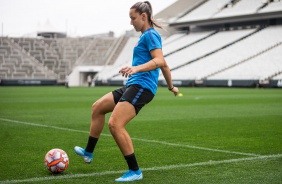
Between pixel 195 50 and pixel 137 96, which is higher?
pixel 137 96

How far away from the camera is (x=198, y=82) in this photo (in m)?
49.6

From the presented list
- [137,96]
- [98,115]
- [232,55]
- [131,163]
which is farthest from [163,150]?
[232,55]

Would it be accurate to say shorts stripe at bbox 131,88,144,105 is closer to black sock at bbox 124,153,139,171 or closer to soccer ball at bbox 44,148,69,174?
black sock at bbox 124,153,139,171

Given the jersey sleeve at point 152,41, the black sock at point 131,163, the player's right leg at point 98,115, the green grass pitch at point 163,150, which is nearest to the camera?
the jersey sleeve at point 152,41

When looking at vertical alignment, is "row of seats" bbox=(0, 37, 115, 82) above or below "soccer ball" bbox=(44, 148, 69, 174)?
below

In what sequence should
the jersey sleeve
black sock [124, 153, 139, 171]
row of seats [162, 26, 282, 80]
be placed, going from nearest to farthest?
1. the jersey sleeve
2. black sock [124, 153, 139, 171]
3. row of seats [162, 26, 282, 80]

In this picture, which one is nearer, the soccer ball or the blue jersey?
the blue jersey

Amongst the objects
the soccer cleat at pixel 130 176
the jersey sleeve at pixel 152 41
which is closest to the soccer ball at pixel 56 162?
the soccer cleat at pixel 130 176

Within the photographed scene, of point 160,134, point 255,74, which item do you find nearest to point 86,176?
point 160,134

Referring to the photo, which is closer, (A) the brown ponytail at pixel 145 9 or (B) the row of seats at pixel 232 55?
(A) the brown ponytail at pixel 145 9

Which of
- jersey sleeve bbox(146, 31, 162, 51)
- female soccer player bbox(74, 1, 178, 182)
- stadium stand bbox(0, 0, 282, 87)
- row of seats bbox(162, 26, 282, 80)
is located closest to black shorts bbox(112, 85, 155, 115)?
female soccer player bbox(74, 1, 178, 182)

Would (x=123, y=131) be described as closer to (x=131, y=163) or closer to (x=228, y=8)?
(x=131, y=163)

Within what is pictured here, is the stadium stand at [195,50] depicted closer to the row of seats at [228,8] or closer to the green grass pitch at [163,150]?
the row of seats at [228,8]

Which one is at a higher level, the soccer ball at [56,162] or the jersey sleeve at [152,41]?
the jersey sleeve at [152,41]
